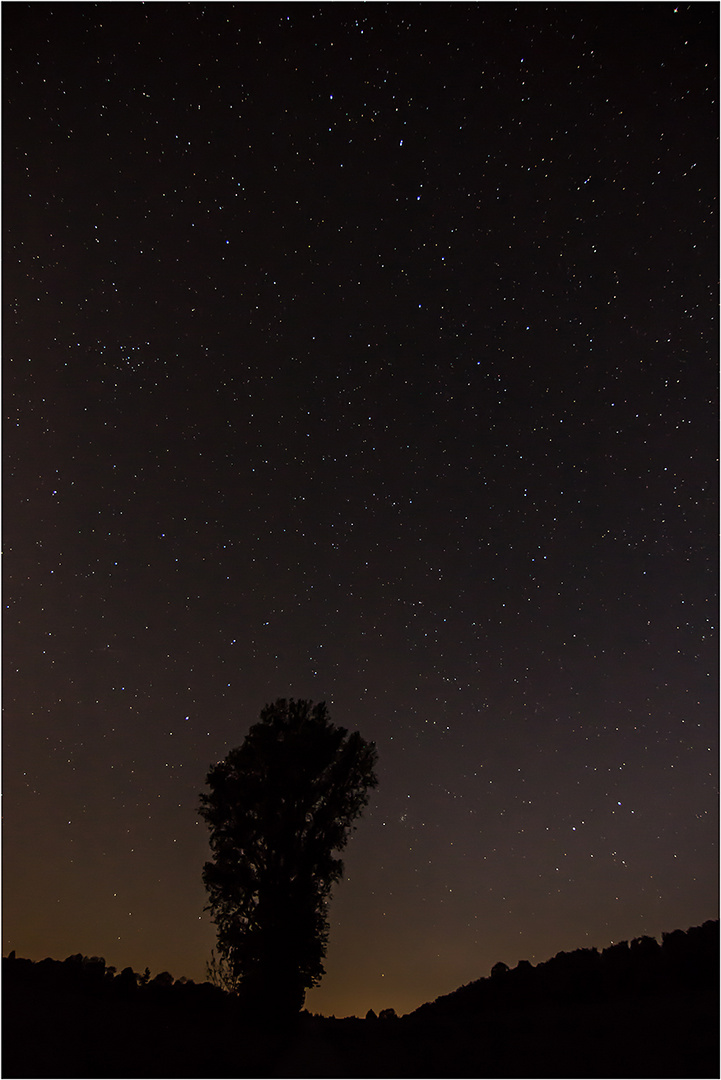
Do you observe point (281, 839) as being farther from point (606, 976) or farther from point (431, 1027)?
Result: point (606, 976)

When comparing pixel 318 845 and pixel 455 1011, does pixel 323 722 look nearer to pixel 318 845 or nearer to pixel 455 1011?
pixel 318 845

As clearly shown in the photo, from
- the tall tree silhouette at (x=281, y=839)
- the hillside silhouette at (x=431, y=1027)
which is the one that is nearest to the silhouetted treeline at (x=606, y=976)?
the hillside silhouette at (x=431, y=1027)

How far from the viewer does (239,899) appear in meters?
14.2

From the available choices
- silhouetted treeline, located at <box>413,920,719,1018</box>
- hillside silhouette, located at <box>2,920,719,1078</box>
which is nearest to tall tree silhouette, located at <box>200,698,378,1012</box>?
hillside silhouette, located at <box>2,920,719,1078</box>

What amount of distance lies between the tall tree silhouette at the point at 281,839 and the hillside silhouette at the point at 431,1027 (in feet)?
3.38

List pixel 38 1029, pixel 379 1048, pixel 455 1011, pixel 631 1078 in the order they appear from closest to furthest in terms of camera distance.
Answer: pixel 631 1078
pixel 38 1029
pixel 379 1048
pixel 455 1011

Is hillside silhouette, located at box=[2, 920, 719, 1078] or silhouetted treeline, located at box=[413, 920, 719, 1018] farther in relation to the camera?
silhouetted treeline, located at box=[413, 920, 719, 1018]

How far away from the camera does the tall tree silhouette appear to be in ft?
44.6

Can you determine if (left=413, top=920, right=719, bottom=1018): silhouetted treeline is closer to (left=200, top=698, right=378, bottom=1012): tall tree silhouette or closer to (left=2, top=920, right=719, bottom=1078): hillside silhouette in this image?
(left=2, top=920, right=719, bottom=1078): hillside silhouette

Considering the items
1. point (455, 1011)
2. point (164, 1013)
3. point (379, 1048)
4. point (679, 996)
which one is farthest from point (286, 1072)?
point (679, 996)

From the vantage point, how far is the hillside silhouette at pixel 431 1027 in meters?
8.45

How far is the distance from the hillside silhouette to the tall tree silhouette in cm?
103

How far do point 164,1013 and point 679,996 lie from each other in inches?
391

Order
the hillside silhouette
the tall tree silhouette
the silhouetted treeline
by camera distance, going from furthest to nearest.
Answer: the tall tree silhouette → the silhouetted treeline → the hillside silhouette
